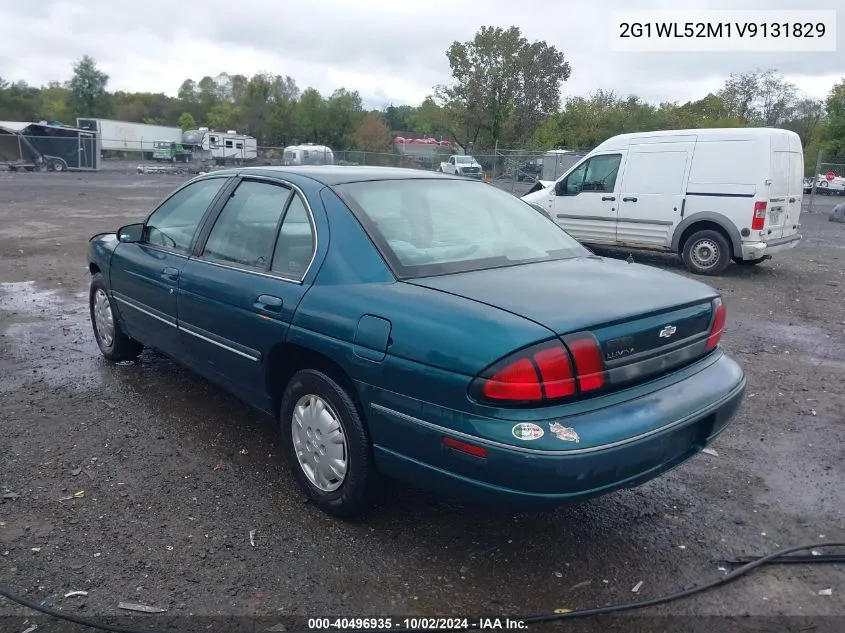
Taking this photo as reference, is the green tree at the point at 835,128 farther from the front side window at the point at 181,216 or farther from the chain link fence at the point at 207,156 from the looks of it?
the front side window at the point at 181,216

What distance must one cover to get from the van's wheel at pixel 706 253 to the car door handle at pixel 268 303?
853 centimetres

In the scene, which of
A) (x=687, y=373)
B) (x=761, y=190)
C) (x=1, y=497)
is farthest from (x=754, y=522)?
(x=761, y=190)

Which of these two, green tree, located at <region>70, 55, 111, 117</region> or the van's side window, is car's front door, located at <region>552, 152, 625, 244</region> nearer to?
the van's side window

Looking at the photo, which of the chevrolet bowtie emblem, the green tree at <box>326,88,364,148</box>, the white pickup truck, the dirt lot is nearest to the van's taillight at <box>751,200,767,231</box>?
the dirt lot

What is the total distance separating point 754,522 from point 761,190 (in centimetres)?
754

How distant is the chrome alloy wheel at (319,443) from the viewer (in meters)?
3.24

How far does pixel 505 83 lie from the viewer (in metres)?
45.6

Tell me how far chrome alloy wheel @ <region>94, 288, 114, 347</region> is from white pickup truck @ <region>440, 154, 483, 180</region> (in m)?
22.9

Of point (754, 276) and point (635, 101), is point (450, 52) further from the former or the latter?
point (754, 276)

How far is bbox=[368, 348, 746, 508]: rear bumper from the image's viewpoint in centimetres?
257

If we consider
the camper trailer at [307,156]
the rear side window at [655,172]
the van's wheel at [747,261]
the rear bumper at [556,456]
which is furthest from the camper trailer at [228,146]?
the rear bumper at [556,456]

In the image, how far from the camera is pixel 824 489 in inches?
148

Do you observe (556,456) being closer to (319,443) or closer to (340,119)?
(319,443)

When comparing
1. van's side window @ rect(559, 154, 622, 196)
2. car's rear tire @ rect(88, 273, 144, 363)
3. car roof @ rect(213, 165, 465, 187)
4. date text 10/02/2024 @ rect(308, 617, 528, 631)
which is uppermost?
van's side window @ rect(559, 154, 622, 196)
